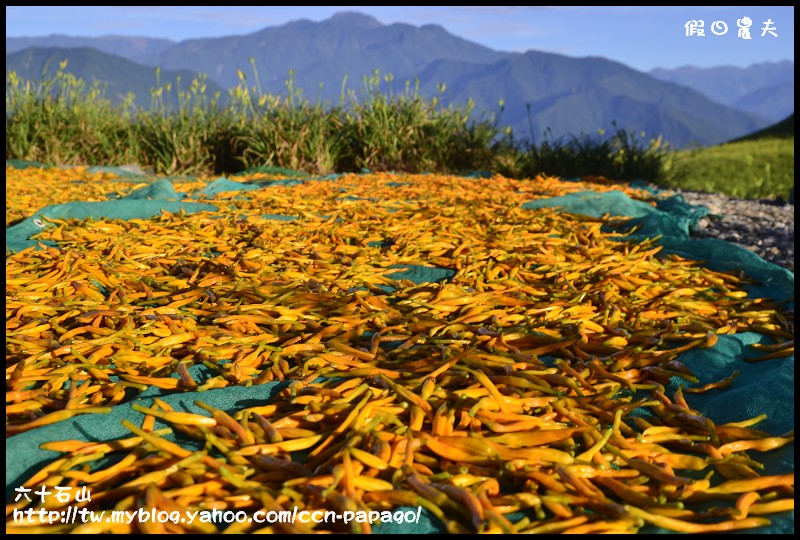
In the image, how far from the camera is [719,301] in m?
2.32

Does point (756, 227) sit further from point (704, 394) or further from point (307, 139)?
point (307, 139)

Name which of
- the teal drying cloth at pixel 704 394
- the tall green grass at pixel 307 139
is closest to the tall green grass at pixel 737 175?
the tall green grass at pixel 307 139

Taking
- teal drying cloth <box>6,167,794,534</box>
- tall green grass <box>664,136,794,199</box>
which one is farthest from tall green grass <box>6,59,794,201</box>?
teal drying cloth <box>6,167,794,534</box>

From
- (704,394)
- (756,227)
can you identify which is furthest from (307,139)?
(704,394)

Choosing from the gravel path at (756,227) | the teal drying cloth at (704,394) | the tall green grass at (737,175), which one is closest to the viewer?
the teal drying cloth at (704,394)

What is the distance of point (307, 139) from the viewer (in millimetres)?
7285

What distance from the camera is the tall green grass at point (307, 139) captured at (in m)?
7.30

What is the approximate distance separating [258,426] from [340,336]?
0.52 metres

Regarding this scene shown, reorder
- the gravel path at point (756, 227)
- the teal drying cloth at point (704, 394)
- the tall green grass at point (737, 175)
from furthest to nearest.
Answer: the tall green grass at point (737, 175), the gravel path at point (756, 227), the teal drying cloth at point (704, 394)

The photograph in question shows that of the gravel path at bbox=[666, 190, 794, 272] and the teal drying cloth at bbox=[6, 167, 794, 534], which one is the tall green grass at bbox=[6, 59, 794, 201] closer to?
the gravel path at bbox=[666, 190, 794, 272]

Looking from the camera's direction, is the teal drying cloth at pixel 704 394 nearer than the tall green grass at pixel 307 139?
Yes

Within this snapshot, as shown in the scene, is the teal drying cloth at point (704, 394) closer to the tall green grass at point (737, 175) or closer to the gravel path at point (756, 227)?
the gravel path at point (756, 227)

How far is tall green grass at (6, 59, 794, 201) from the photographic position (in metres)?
7.30

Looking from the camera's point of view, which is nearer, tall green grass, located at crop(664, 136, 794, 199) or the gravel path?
the gravel path
